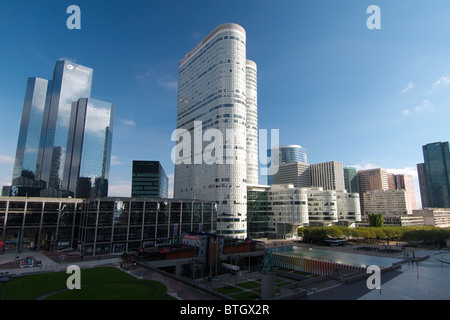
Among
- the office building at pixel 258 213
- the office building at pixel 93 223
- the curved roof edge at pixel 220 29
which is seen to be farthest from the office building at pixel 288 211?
the curved roof edge at pixel 220 29

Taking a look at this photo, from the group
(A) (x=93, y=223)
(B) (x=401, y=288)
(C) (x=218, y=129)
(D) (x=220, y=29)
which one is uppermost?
(D) (x=220, y=29)

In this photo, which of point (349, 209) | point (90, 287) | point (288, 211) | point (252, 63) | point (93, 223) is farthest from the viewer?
point (252, 63)

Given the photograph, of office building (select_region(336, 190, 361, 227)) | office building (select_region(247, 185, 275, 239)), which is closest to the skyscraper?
office building (select_region(247, 185, 275, 239))

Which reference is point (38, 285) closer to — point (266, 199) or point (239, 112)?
point (239, 112)

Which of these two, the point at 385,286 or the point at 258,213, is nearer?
the point at 385,286

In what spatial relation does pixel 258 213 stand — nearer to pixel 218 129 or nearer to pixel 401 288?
pixel 218 129

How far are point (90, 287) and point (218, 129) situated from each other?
309 ft

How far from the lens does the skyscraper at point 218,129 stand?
404ft

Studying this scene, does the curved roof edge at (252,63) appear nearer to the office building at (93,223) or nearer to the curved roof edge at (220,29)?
the curved roof edge at (220,29)

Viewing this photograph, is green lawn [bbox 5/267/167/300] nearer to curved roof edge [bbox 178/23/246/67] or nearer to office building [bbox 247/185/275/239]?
office building [bbox 247/185/275/239]

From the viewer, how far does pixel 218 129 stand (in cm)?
12769

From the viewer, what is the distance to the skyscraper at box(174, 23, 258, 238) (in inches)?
4847

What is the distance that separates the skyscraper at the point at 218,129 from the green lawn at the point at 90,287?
7518 centimetres

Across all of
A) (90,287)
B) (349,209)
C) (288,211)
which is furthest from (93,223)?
(349,209)
